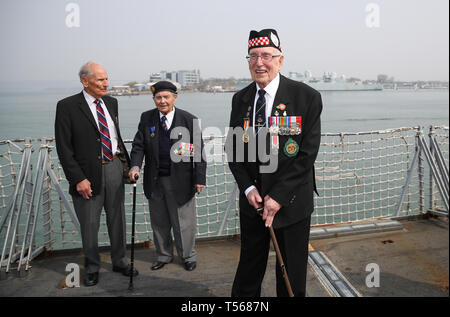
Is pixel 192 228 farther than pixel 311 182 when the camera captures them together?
Yes

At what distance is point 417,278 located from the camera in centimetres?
308

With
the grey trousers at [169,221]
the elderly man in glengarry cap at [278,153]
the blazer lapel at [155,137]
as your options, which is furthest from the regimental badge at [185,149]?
the elderly man in glengarry cap at [278,153]

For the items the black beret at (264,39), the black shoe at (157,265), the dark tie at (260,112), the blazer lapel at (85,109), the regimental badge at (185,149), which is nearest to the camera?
the black beret at (264,39)

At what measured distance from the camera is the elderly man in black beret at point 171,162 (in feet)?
10.7

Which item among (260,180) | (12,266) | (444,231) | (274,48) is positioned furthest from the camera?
(444,231)

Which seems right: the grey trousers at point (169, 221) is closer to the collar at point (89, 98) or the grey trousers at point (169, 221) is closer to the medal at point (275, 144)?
the collar at point (89, 98)

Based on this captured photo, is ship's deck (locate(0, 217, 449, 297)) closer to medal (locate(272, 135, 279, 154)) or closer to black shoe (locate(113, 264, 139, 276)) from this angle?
black shoe (locate(113, 264, 139, 276))

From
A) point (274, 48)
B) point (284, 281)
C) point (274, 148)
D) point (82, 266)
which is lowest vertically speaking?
point (82, 266)

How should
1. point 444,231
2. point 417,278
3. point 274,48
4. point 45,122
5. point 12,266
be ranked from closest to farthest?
point 274,48
point 417,278
point 12,266
point 444,231
point 45,122

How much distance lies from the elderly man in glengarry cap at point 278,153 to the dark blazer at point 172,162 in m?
0.97

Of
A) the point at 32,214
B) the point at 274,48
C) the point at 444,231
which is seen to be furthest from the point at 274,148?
the point at 444,231

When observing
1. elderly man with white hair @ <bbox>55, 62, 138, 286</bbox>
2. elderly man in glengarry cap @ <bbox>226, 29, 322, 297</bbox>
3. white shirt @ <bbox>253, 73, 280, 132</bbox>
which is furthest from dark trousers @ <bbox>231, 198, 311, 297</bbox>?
elderly man with white hair @ <bbox>55, 62, 138, 286</bbox>

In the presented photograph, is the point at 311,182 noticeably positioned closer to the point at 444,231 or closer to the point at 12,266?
the point at 444,231

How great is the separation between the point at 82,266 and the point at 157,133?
4.89 feet
